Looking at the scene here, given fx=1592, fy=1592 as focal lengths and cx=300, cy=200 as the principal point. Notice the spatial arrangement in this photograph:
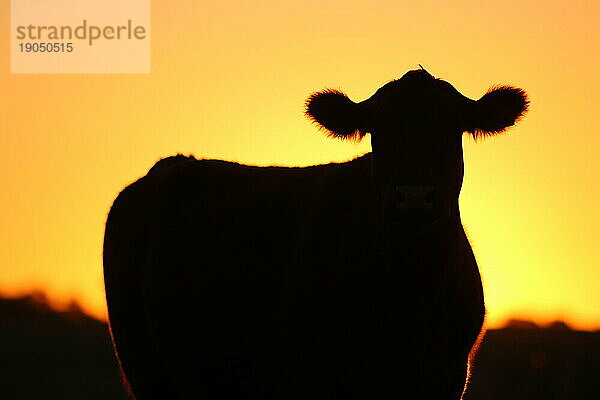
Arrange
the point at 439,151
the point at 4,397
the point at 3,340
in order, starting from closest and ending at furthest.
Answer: the point at 439,151, the point at 4,397, the point at 3,340

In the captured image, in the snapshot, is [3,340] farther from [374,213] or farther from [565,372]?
[374,213]

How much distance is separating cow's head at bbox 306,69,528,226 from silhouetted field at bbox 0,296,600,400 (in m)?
11.3

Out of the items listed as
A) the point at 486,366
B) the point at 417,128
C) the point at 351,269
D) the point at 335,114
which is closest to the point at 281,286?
the point at 351,269

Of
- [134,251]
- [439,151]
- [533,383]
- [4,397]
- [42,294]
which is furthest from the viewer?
[42,294]

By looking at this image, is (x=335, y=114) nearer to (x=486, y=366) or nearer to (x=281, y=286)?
(x=281, y=286)

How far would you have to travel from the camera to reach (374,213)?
10.4 meters

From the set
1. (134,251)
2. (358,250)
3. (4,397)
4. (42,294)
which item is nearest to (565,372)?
(4,397)

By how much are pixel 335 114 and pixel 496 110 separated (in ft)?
3.55

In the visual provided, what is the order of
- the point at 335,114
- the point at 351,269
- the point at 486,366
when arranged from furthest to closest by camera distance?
the point at 486,366
the point at 335,114
the point at 351,269

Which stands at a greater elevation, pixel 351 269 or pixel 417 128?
pixel 417 128

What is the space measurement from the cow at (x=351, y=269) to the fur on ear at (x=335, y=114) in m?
0.01

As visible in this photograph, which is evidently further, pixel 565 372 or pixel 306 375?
pixel 565 372

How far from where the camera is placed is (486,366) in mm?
27266

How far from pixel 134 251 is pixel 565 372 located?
45.1ft
